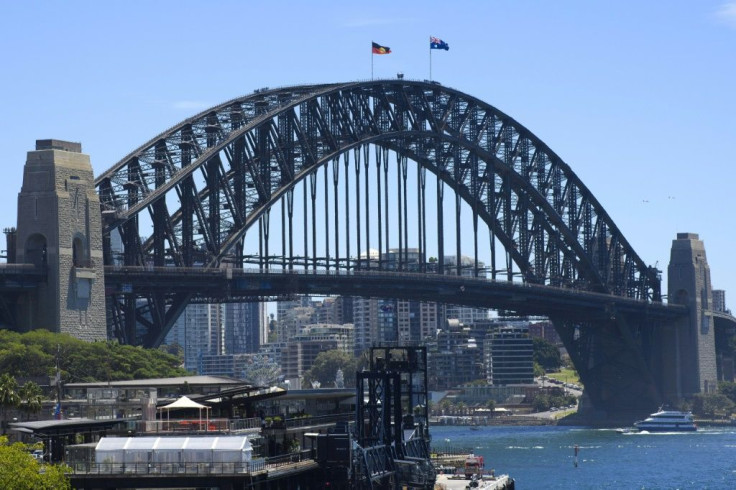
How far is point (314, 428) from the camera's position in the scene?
319 feet

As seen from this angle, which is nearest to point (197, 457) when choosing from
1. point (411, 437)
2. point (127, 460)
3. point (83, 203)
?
point (127, 460)

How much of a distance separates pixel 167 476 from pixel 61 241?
187 ft

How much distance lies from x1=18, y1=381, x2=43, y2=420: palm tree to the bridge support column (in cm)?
2735

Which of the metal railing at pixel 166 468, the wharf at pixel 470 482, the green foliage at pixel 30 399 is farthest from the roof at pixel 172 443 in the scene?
the wharf at pixel 470 482

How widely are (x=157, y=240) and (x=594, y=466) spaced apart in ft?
139

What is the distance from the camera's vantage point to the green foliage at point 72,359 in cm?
12419

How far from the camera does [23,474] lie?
7575cm

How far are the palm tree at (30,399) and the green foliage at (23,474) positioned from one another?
2148 centimetres

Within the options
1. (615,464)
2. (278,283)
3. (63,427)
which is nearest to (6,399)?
(63,427)

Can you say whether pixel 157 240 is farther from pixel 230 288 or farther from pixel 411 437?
pixel 411 437

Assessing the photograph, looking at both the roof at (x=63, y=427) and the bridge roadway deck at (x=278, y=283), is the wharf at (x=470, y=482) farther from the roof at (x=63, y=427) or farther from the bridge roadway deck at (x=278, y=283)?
the bridge roadway deck at (x=278, y=283)

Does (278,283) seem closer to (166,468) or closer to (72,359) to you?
(72,359)

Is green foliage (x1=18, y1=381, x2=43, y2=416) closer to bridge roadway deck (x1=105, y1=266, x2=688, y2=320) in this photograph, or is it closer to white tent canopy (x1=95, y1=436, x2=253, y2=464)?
white tent canopy (x1=95, y1=436, x2=253, y2=464)

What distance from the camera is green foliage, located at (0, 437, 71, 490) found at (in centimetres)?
7550
